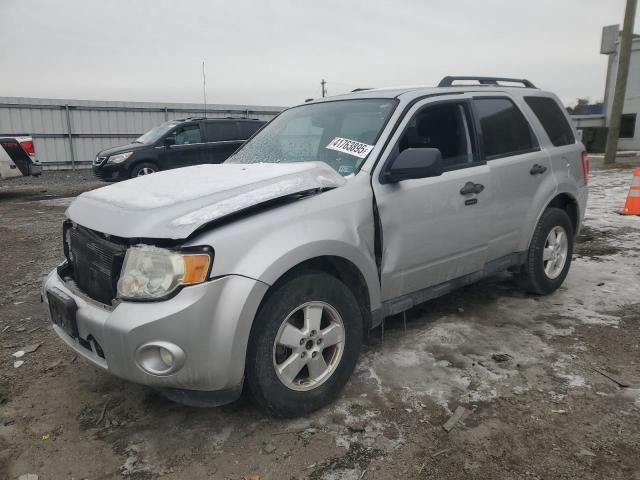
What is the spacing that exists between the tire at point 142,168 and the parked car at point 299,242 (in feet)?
29.4

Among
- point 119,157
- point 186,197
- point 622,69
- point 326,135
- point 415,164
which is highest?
point 622,69

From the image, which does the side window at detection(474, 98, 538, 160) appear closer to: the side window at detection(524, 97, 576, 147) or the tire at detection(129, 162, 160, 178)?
the side window at detection(524, 97, 576, 147)

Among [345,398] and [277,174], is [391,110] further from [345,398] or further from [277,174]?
[345,398]

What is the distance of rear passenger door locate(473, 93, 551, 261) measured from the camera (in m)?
3.86

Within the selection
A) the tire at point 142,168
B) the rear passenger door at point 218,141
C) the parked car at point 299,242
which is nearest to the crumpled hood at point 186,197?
the parked car at point 299,242

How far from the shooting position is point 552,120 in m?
4.55

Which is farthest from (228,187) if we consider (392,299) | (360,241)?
(392,299)

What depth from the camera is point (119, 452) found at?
2516 mm

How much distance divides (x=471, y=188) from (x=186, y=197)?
2.04 meters

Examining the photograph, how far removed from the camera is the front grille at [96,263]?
96.8 inches

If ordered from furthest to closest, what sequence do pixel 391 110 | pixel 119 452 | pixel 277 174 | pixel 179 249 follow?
pixel 391 110
pixel 277 174
pixel 119 452
pixel 179 249

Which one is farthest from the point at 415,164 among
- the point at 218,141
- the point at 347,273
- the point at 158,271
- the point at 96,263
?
the point at 218,141

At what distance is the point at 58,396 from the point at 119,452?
0.81 meters

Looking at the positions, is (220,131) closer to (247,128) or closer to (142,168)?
(247,128)
